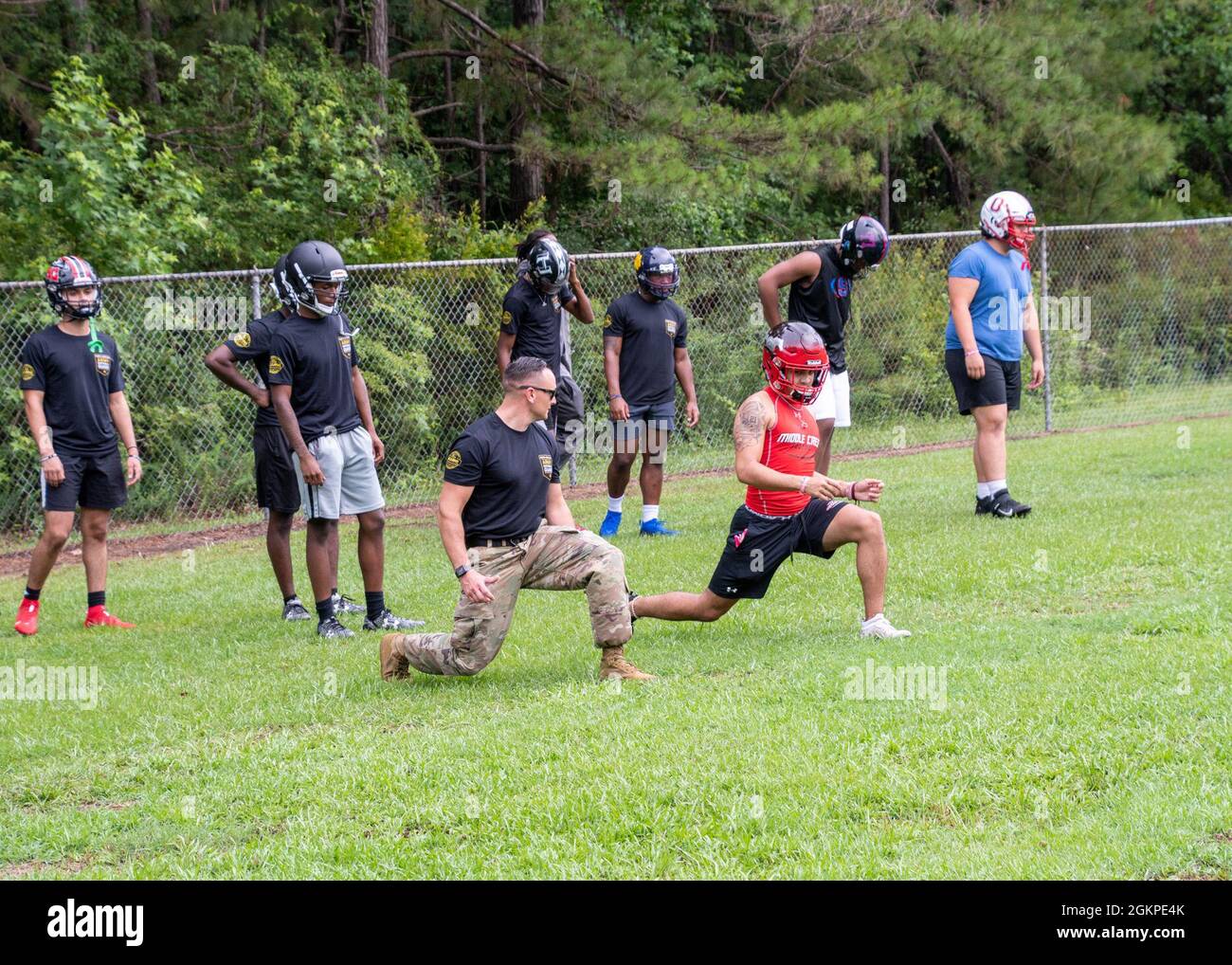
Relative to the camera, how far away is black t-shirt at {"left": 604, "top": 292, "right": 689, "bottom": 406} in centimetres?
1141

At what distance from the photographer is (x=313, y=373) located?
27.1 ft

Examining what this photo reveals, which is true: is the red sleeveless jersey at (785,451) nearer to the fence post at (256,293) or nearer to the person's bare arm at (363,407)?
the person's bare arm at (363,407)

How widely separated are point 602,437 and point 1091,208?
42.6ft

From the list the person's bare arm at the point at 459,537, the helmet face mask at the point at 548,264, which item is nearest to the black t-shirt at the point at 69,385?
the helmet face mask at the point at 548,264

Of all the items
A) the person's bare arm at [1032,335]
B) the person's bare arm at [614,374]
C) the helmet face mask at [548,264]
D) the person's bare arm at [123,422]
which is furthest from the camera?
the person's bare arm at [614,374]

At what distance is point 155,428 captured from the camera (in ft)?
43.1

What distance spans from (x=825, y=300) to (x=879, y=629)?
4.00m

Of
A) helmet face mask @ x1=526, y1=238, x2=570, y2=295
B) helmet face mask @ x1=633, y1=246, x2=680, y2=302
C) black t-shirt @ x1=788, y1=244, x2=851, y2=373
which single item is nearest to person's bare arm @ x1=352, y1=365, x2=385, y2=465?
helmet face mask @ x1=526, y1=238, x2=570, y2=295

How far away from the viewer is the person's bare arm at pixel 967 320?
10.5 metres

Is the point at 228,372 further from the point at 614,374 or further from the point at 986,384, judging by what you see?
the point at 986,384

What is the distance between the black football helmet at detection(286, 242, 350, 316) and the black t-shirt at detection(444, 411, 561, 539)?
1.85 m

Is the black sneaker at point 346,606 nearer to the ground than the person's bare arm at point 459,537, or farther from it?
nearer to the ground

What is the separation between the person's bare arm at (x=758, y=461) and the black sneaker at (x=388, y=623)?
7.86 feet
